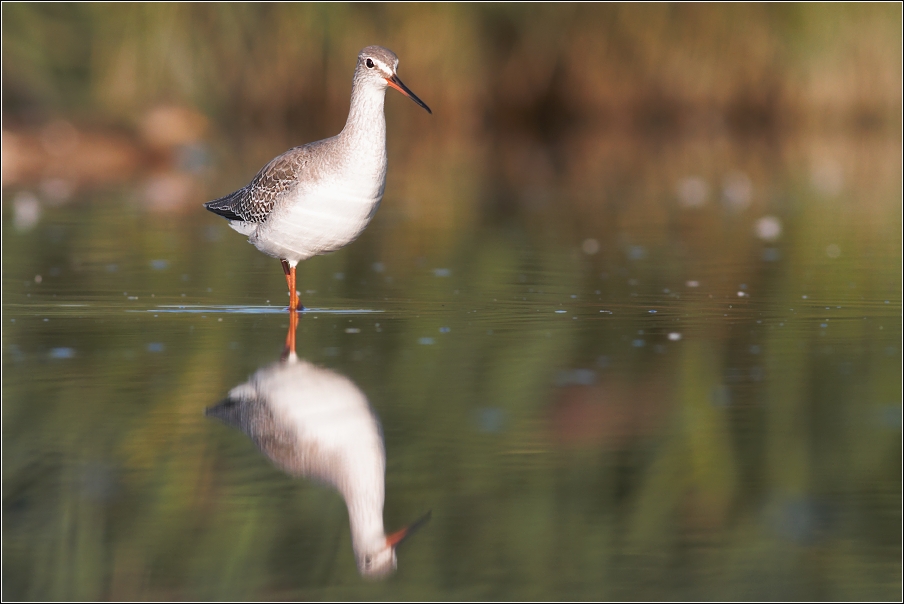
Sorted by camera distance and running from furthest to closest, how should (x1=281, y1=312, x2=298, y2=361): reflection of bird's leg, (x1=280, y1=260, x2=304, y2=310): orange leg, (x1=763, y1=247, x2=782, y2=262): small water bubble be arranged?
(x1=763, y1=247, x2=782, y2=262): small water bubble
(x1=280, y1=260, x2=304, y2=310): orange leg
(x1=281, y1=312, x2=298, y2=361): reflection of bird's leg

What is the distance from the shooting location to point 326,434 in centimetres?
484

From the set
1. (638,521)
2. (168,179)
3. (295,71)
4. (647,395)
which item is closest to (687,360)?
(647,395)

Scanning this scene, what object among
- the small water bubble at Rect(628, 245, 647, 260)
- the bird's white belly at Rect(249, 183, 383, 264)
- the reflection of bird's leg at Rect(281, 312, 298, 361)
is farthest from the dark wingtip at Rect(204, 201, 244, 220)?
the small water bubble at Rect(628, 245, 647, 260)

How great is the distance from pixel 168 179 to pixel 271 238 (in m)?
10.5

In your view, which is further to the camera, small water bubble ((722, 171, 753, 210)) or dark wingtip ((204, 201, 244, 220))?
small water bubble ((722, 171, 753, 210))

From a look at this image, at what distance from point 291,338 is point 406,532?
2941mm

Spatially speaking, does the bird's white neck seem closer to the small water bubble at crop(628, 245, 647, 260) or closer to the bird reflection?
the bird reflection

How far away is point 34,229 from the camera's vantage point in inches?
456

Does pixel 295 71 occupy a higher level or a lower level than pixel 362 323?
higher

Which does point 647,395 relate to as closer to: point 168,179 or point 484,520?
point 484,520

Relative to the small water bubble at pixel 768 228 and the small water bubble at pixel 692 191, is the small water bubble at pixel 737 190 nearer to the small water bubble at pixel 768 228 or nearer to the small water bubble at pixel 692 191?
the small water bubble at pixel 692 191

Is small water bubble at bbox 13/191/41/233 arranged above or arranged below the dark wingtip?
below

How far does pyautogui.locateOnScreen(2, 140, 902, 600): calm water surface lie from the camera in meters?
3.73

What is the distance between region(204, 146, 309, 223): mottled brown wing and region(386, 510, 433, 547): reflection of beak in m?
3.58
